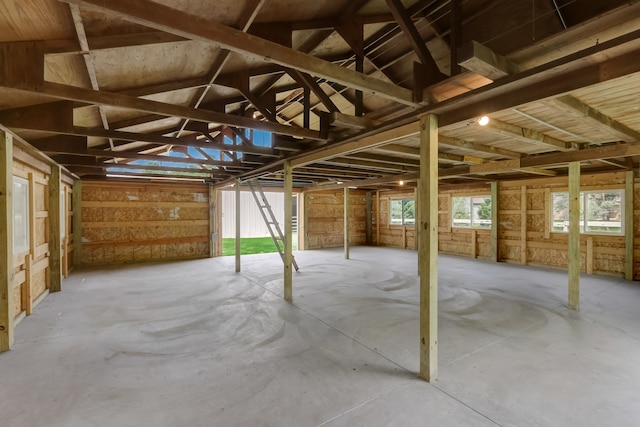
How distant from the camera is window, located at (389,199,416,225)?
10.6 metres

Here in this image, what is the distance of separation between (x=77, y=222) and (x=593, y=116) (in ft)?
32.2

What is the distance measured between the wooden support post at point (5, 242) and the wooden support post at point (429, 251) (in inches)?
158

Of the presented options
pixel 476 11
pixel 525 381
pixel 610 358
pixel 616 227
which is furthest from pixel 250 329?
pixel 616 227

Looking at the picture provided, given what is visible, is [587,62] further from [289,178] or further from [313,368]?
[289,178]

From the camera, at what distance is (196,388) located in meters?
2.15

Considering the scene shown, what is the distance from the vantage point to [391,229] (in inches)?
441

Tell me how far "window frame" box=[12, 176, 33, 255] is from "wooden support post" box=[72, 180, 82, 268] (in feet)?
12.1

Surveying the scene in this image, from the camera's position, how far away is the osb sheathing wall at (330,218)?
10508 millimetres

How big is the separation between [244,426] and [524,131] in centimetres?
385

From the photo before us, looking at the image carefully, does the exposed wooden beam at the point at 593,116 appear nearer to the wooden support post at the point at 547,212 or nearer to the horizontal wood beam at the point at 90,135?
the horizontal wood beam at the point at 90,135

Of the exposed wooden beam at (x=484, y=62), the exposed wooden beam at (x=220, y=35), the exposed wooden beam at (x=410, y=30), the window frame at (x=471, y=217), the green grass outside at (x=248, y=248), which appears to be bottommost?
the green grass outside at (x=248, y=248)

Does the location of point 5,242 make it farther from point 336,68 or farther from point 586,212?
point 586,212

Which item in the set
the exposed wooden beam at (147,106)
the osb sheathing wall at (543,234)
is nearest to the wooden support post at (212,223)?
the exposed wooden beam at (147,106)

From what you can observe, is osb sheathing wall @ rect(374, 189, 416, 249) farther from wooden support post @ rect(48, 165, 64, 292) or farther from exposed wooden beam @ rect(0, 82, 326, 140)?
wooden support post @ rect(48, 165, 64, 292)
